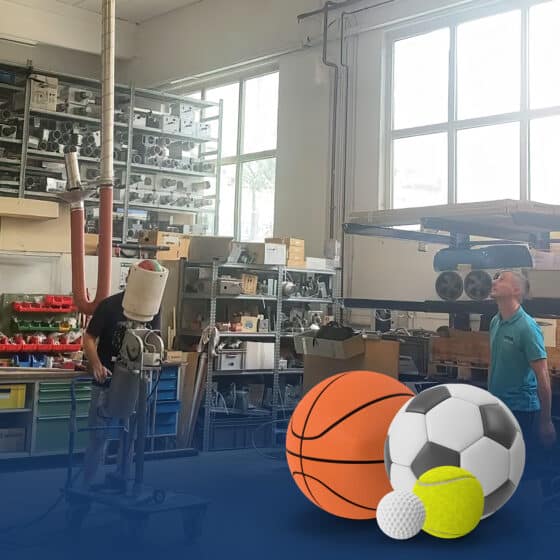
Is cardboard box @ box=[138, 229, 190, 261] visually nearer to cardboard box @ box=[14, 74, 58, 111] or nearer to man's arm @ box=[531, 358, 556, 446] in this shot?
cardboard box @ box=[14, 74, 58, 111]

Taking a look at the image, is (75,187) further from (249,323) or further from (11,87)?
(11,87)

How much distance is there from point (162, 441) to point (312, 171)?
11.7 feet

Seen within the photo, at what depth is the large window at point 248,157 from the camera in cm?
908

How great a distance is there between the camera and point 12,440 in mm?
5422

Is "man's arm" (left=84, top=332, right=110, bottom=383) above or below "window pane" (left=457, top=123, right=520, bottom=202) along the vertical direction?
below

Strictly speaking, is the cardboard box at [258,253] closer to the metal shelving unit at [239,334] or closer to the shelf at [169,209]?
the metal shelving unit at [239,334]

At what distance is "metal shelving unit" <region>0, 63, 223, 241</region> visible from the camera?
325 inches

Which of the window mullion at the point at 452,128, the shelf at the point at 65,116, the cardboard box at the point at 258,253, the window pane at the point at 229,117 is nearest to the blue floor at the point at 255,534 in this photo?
the cardboard box at the point at 258,253

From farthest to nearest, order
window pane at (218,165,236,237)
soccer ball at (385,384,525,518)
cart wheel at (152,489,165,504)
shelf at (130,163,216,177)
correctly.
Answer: window pane at (218,165,236,237) → shelf at (130,163,216,177) → cart wheel at (152,489,165,504) → soccer ball at (385,384,525,518)

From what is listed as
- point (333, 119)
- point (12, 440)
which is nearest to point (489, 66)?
point (333, 119)

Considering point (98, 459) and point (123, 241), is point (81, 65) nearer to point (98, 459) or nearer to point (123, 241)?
→ point (123, 241)

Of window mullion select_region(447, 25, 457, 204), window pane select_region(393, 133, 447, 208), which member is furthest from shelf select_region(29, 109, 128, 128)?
window mullion select_region(447, 25, 457, 204)

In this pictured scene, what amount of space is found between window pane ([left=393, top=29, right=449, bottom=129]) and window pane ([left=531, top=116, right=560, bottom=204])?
100 cm

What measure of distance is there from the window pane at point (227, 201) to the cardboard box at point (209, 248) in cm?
273
